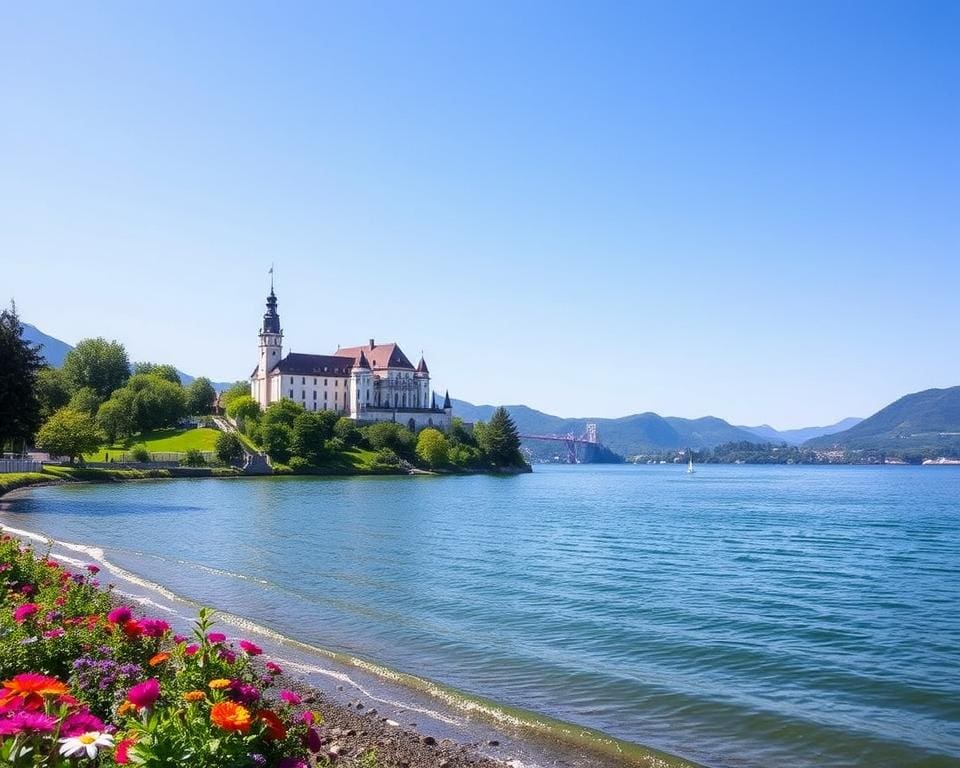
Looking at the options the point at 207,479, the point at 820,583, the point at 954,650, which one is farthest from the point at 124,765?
the point at 207,479

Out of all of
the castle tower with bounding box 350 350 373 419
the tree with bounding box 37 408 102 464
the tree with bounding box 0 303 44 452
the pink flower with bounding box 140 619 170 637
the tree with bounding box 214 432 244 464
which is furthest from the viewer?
the castle tower with bounding box 350 350 373 419

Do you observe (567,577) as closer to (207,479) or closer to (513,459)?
(207,479)

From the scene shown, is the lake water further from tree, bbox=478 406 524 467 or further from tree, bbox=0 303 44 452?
tree, bbox=478 406 524 467

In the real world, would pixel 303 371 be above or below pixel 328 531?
above

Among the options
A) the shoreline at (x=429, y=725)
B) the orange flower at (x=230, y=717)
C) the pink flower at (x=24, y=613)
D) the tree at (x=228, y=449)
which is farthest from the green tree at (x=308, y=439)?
the orange flower at (x=230, y=717)

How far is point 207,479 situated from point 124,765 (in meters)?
104

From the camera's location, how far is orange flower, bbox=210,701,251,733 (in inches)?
234

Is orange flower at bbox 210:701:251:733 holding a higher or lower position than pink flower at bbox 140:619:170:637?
higher

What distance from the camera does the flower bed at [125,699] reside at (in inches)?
233

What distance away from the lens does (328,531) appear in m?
46.3

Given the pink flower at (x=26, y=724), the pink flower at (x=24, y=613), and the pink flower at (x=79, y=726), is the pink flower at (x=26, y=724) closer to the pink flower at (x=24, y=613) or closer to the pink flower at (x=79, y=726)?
the pink flower at (x=79, y=726)

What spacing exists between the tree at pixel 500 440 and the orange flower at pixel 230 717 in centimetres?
14973

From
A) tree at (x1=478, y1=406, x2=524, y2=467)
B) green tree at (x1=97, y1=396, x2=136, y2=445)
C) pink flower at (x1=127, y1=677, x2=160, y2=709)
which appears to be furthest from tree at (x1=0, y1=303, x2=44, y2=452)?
tree at (x1=478, y1=406, x2=524, y2=467)

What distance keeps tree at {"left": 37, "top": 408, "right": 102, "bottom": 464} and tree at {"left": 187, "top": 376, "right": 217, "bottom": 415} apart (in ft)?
192
